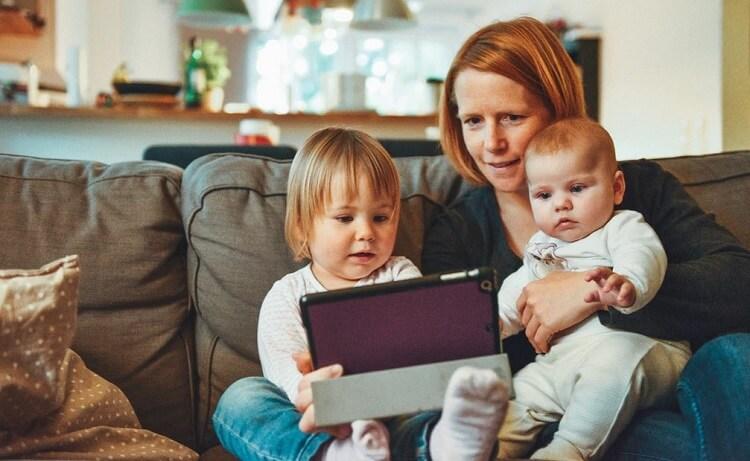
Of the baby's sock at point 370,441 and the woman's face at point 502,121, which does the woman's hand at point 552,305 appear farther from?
the baby's sock at point 370,441

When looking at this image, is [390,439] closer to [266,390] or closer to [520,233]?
[266,390]

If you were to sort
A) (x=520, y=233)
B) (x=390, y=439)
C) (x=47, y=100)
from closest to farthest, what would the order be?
1. (x=390, y=439)
2. (x=520, y=233)
3. (x=47, y=100)

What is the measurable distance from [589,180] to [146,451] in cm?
88

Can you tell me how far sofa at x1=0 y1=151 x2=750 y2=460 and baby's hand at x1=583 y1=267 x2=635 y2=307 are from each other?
18.3 inches

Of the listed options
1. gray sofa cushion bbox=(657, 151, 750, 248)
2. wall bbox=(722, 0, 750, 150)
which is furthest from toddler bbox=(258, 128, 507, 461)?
wall bbox=(722, 0, 750, 150)

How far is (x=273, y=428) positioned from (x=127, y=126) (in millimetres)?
3254

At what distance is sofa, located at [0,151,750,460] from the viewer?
161 cm

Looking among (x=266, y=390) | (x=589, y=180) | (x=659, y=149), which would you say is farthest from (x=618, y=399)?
(x=659, y=149)

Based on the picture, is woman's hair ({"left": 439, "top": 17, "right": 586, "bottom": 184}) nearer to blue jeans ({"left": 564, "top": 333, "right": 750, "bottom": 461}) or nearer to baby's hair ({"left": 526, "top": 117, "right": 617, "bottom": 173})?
baby's hair ({"left": 526, "top": 117, "right": 617, "bottom": 173})

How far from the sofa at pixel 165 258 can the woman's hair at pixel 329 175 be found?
0.41 ft

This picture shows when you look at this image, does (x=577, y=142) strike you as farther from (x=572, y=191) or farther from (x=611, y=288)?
(x=611, y=288)

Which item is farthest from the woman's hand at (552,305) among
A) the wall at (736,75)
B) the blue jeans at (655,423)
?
the wall at (736,75)

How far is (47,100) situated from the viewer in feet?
16.3

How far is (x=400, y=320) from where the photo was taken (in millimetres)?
1093
